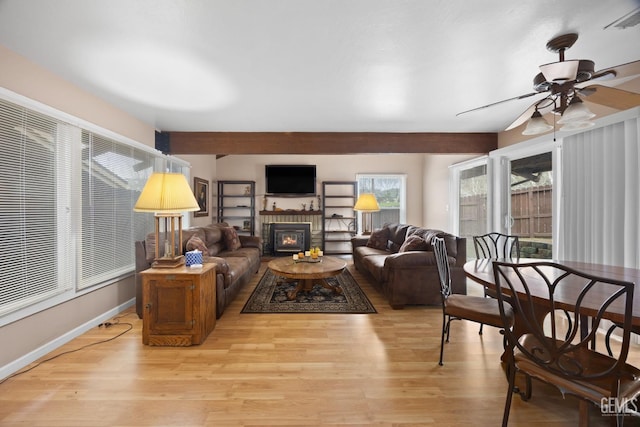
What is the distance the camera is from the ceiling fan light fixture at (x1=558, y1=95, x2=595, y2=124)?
161 centimetres

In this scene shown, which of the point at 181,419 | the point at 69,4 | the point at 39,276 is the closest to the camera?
the point at 181,419

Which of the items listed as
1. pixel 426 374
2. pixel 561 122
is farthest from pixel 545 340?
pixel 561 122

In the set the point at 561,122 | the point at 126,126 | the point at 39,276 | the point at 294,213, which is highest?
the point at 126,126

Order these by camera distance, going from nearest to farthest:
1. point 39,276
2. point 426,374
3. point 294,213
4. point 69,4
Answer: point 69,4
point 426,374
point 39,276
point 294,213

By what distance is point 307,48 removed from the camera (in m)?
2.14

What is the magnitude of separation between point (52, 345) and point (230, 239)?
2.69 meters

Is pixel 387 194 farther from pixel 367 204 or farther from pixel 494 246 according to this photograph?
pixel 494 246

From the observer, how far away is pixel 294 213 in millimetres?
6605

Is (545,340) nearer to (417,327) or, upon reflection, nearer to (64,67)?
(417,327)

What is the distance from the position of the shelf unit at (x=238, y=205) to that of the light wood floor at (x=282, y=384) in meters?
4.16

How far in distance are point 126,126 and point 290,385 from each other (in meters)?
3.45

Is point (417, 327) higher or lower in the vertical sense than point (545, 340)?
lower

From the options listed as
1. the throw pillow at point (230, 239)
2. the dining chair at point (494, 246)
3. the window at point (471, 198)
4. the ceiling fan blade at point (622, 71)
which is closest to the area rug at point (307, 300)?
the throw pillow at point (230, 239)

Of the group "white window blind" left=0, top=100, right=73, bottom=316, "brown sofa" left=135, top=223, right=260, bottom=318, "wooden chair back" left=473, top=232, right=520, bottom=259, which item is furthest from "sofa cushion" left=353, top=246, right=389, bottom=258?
"white window blind" left=0, top=100, right=73, bottom=316
